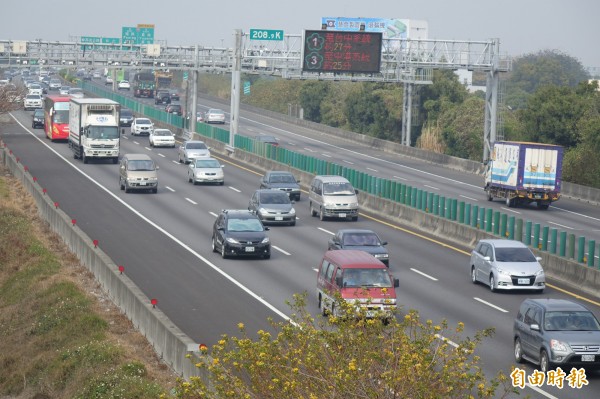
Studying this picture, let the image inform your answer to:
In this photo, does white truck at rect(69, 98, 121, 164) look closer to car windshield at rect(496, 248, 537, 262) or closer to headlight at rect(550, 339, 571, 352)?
car windshield at rect(496, 248, 537, 262)

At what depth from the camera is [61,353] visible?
1297 inches

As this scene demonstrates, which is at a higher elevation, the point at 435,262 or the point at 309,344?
the point at 309,344

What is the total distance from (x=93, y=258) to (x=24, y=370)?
583 centimetres

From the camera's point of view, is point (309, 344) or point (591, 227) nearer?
point (309, 344)

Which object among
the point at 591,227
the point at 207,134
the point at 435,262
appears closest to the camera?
the point at 435,262

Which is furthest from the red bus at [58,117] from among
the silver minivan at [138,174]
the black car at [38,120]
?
the silver minivan at [138,174]

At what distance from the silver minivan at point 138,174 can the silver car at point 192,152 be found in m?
13.4

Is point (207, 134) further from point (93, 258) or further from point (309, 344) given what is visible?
point (309, 344)

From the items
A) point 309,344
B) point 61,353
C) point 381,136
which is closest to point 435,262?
point 61,353

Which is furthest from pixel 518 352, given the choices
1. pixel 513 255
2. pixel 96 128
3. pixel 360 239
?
pixel 96 128

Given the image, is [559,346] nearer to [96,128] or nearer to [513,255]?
[513,255]

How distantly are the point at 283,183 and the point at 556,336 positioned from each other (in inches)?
1343

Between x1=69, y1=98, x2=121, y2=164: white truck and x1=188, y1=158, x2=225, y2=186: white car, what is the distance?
7.72 metres

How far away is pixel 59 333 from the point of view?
3528 cm
